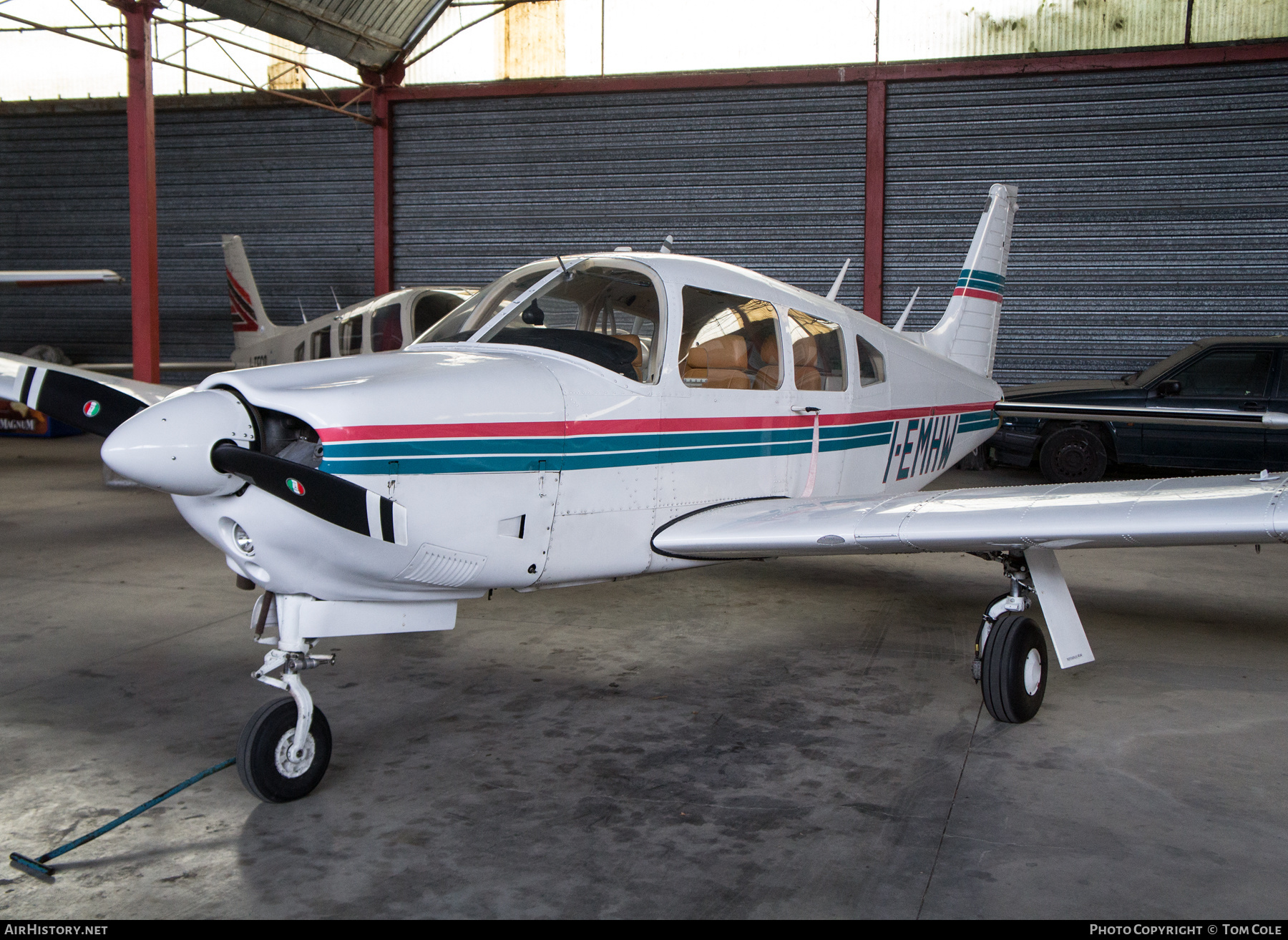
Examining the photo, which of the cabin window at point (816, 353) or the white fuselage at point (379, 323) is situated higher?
the white fuselage at point (379, 323)

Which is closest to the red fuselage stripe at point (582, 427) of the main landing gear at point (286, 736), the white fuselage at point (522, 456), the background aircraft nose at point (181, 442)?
the white fuselage at point (522, 456)

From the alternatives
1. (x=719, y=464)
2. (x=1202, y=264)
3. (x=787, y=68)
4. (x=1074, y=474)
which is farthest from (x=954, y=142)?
(x=719, y=464)

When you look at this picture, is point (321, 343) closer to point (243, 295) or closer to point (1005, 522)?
point (243, 295)

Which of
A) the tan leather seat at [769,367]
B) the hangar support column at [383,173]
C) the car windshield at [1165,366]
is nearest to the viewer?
the tan leather seat at [769,367]

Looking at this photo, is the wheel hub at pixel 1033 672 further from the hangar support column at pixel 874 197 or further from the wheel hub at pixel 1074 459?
the hangar support column at pixel 874 197

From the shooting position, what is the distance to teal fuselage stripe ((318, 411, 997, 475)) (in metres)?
3.03

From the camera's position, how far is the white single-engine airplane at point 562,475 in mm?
2947

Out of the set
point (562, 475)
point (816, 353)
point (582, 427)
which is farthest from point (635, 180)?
point (562, 475)

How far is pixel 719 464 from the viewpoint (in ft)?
14.4

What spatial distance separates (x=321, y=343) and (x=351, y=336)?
2.82ft

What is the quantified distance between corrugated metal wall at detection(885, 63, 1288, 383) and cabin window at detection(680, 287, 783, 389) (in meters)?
8.60

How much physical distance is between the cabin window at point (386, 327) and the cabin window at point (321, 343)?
1014mm

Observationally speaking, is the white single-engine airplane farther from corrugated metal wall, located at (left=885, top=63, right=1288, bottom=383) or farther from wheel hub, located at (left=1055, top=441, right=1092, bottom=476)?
corrugated metal wall, located at (left=885, top=63, right=1288, bottom=383)

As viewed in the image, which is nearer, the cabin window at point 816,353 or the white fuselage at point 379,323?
the cabin window at point 816,353
